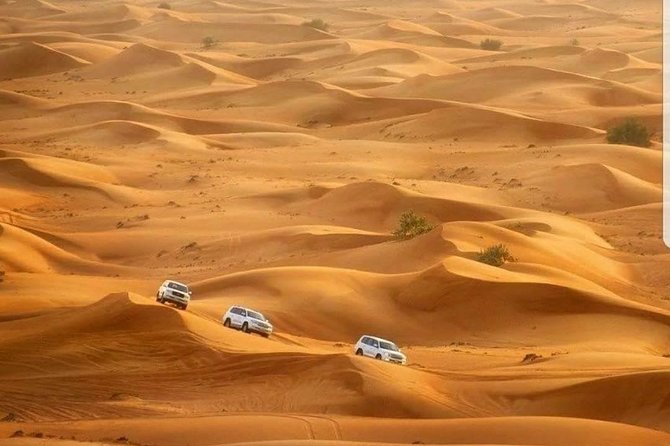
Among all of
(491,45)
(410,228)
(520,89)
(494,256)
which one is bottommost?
(491,45)

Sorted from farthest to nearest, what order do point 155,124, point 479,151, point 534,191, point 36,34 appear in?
point 36,34 → point 155,124 → point 479,151 → point 534,191

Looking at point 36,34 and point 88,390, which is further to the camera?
→ point 36,34

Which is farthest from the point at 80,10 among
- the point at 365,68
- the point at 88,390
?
the point at 88,390

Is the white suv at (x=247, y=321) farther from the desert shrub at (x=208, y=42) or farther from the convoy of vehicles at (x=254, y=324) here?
the desert shrub at (x=208, y=42)

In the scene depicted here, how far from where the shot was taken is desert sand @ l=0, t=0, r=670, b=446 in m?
18.9

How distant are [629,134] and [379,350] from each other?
1211 inches

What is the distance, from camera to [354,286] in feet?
93.7

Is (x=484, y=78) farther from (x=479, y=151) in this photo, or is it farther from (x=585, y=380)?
(x=585, y=380)

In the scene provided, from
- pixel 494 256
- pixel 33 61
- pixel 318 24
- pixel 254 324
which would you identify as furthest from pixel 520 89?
pixel 254 324

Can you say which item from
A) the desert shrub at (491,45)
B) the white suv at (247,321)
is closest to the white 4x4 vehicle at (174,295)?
the white suv at (247,321)

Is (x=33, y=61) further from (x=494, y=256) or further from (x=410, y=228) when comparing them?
(x=494, y=256)

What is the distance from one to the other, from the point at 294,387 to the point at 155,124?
4013cm

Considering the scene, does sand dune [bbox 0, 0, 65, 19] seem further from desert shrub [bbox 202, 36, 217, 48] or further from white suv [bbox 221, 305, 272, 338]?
white suv [bbox 221, 305, 272, 338]

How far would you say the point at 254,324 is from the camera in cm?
2442
